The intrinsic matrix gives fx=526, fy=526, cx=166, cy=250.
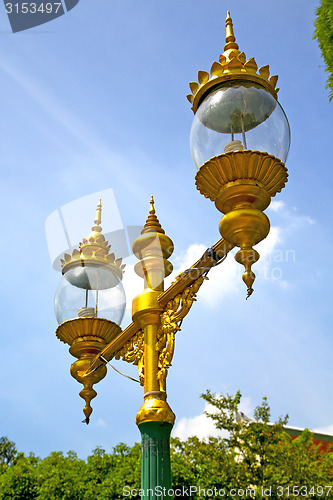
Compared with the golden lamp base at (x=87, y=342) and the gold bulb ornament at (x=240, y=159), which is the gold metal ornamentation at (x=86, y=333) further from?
the gold bulb ornament at (x=240, y=159)

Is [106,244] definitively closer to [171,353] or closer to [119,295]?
[119,295]

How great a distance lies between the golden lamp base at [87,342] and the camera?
4.92m

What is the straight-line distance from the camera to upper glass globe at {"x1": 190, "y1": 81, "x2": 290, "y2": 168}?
11.5 feet

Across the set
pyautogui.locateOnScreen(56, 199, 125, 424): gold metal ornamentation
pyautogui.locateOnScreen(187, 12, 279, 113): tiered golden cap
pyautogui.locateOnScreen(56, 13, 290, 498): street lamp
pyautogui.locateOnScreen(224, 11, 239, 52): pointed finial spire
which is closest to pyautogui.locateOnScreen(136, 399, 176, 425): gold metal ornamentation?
pyautogui.locateOnScreen(56, 13, 290, 498): street lamp

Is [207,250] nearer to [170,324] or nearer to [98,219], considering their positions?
[170,324]

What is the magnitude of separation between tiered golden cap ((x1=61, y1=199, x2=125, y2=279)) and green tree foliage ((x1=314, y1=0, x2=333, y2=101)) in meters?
3.06

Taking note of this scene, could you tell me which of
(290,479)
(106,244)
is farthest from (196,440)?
(106,244)

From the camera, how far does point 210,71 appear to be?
369 cm

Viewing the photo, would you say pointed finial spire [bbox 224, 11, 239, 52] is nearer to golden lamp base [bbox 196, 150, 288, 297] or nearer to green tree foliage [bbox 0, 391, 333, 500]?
golden lamp base [bbox 196, 150, 288, 297]

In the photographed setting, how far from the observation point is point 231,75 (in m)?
3.61

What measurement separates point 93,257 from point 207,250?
1.59 meters

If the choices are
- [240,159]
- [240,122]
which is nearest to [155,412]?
[240,159]

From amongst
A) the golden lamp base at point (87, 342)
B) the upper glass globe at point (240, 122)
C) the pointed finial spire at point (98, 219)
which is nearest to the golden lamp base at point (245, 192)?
the upper glass globe at point (240, 122)

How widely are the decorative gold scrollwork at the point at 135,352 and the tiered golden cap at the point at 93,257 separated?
985mm
